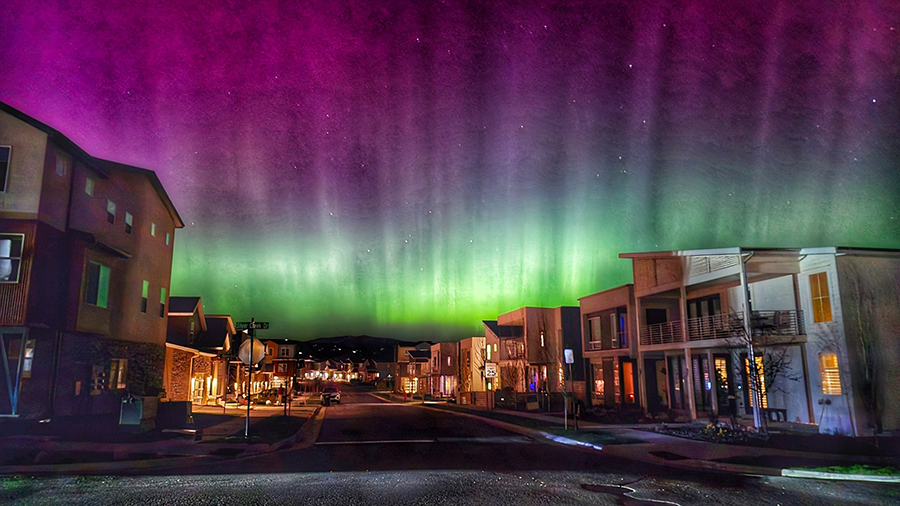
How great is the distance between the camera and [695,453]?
16.2 m

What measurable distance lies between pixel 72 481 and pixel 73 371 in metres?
12.2

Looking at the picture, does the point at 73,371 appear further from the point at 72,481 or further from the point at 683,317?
the point at 683,317

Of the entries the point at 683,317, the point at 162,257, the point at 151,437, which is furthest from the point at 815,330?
the point at 162,257

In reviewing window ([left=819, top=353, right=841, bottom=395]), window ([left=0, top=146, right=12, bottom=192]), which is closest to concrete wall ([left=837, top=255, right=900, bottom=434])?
window ([left=819, top=353, right=841, bottom=395])

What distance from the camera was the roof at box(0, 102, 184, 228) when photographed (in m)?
19.3

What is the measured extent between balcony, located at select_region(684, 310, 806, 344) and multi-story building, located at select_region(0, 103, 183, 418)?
951 inches

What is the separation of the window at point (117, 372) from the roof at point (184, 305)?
15078 mm

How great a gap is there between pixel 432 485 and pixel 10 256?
16299 mm

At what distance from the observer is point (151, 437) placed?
1769 centimetres

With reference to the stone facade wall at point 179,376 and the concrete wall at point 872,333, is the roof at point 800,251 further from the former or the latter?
the stone facade wall at point 179,376

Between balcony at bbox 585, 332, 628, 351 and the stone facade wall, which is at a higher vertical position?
balcony at bbox 585, 332, 628, 351

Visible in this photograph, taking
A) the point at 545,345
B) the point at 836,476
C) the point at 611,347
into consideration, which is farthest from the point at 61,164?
the point at 545,345

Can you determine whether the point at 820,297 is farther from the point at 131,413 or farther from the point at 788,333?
the point at 131,413

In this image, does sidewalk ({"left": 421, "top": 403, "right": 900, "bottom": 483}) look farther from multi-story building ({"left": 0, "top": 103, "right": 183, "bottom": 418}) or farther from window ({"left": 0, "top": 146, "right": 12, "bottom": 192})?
window ({"left": 0, "top": 146, "right": 12, "bottom": 192})
